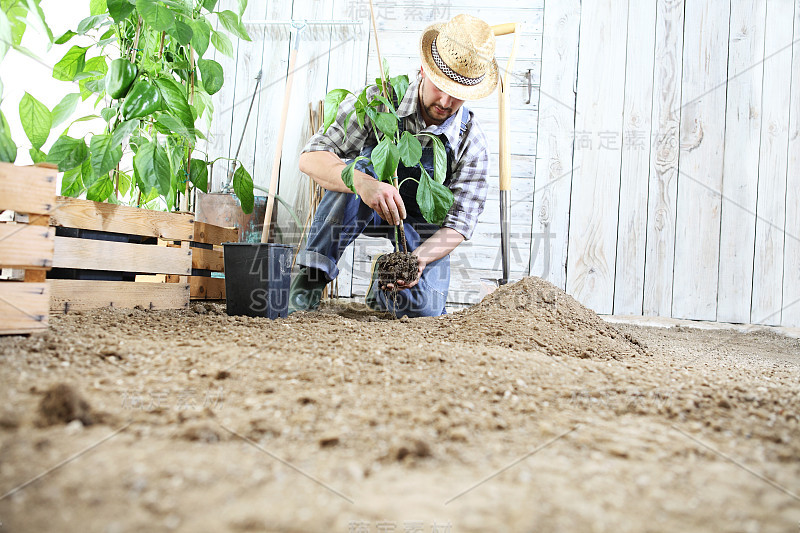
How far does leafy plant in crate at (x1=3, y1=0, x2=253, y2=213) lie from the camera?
1.26 m

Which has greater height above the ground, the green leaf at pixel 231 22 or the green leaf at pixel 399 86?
the green leaf at pixel 231 22

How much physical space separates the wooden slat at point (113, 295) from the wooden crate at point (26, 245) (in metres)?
0.27

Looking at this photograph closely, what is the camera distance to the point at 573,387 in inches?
31.6

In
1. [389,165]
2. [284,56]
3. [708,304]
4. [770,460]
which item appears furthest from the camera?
[284,56]

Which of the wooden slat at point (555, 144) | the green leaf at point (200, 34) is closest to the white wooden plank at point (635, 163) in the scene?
the wooden slat at point (555, 144)

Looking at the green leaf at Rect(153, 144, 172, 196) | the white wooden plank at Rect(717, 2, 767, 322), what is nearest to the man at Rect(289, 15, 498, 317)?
the green leaf at Rect(153, 144, 172, 196)

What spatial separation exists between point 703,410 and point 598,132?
206 centimetres

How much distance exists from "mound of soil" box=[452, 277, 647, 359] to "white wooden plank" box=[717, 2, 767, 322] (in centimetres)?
134

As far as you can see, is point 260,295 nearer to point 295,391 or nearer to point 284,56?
point 295,391

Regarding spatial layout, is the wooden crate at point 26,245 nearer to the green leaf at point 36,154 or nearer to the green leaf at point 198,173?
the green leaf at point 36,154

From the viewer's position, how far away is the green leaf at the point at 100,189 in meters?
1.47

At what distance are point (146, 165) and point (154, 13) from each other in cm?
40

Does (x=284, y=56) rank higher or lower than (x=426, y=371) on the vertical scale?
higher

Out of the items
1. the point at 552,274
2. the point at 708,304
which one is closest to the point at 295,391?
the point at 552,274
